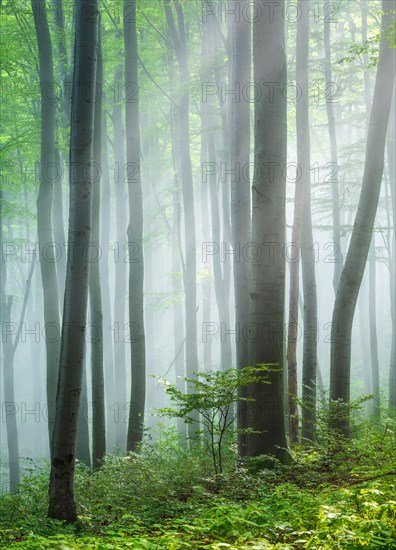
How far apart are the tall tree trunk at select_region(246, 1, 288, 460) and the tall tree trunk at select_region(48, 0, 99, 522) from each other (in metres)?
2.23

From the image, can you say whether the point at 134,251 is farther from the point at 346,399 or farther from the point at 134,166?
the point at 346,399

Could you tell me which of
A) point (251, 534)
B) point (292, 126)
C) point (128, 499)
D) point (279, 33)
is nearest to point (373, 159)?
point (279, 33)

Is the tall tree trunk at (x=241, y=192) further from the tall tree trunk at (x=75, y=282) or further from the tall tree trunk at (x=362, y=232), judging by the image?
the tall tree trunk at (x=75, y=282)

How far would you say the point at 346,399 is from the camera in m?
9.23

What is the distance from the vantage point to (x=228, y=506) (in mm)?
4656

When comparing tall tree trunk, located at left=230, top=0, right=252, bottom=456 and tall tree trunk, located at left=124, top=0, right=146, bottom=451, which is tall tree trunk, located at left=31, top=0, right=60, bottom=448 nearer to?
tall tree trunk, located at left=124, top=0, right=146, bottom=451

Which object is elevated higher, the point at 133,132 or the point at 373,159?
the point at 133,132

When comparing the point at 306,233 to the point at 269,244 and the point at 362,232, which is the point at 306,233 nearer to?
the point at 362,232

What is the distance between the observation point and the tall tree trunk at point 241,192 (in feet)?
32.9

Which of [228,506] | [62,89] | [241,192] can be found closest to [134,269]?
[241,192]

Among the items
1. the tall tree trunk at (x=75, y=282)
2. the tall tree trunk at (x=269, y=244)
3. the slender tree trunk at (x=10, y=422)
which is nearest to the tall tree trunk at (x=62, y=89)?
the slender tree trunk at (x=10, y=422)

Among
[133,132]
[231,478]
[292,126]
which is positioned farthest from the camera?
[292,126]

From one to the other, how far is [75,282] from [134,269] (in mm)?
6195

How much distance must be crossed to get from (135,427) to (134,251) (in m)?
3.58
